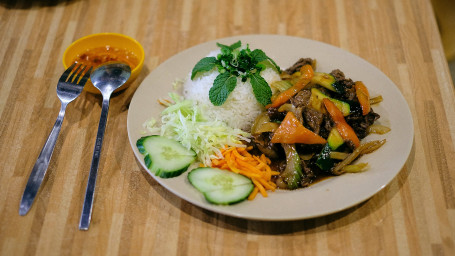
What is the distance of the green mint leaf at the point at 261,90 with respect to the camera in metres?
3.45

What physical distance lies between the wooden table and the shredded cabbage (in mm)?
415

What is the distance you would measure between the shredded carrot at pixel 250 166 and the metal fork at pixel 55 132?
134 centimetres

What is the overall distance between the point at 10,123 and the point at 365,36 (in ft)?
12.6

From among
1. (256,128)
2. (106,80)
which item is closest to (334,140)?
(256,128)

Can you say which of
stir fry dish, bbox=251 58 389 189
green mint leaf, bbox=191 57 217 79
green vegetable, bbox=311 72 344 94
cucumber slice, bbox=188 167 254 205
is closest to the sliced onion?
stir fry dish, bbox=251 58 389 189

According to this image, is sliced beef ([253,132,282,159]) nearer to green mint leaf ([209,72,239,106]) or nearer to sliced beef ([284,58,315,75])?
green mint leaf ([209,72,239,106])

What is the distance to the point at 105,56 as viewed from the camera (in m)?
4.09

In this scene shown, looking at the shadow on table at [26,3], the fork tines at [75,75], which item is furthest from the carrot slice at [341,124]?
the shadow on table at [26,3]

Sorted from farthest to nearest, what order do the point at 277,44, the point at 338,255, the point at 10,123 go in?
the point at 277,44, the point at 10,123, the point at 338,255

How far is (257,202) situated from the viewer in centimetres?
283

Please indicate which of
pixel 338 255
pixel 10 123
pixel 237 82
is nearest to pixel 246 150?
pixel 237 82

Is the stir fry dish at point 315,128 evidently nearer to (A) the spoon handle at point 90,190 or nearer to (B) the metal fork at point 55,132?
(A) the spoon handle at point 90,190

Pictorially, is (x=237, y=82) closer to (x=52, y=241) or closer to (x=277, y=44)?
(x=277, y=44)

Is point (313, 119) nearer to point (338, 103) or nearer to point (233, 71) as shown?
point (338, 103)
